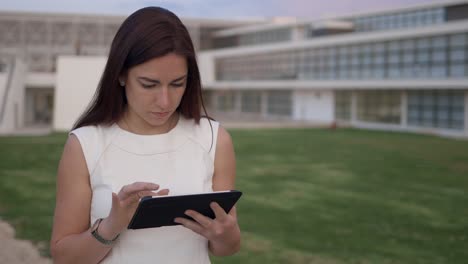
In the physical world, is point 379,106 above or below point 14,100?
below

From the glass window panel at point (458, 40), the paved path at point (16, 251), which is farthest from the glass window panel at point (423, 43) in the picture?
the paved path at point (16, 251)

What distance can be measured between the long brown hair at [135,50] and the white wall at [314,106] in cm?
3735

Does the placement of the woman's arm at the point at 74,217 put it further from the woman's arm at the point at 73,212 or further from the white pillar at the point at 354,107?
the white pillar at the point at 354,107

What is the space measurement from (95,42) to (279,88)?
19.0 m

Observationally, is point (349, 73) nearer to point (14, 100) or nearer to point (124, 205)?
point (14, 100)

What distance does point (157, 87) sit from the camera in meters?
1.69

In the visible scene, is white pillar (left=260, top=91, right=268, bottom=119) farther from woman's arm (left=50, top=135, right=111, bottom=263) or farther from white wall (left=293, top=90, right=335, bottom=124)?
woman's arm (left=50, top=135, right=111, bottom=263)

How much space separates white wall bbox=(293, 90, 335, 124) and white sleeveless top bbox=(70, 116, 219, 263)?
37298 millimetres

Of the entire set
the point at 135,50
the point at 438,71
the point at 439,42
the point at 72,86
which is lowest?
the point at 72,86

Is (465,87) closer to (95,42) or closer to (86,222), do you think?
(86,222)

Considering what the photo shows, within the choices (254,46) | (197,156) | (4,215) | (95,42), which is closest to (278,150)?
(4,215)

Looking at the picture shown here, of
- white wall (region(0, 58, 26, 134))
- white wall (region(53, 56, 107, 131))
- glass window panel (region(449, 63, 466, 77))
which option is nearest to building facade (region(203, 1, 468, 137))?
glass window panel (region(449, 63, 466, 77))

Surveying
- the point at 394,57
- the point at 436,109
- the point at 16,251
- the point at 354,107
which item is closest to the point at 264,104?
the point at 354,107

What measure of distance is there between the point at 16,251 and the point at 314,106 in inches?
1400
